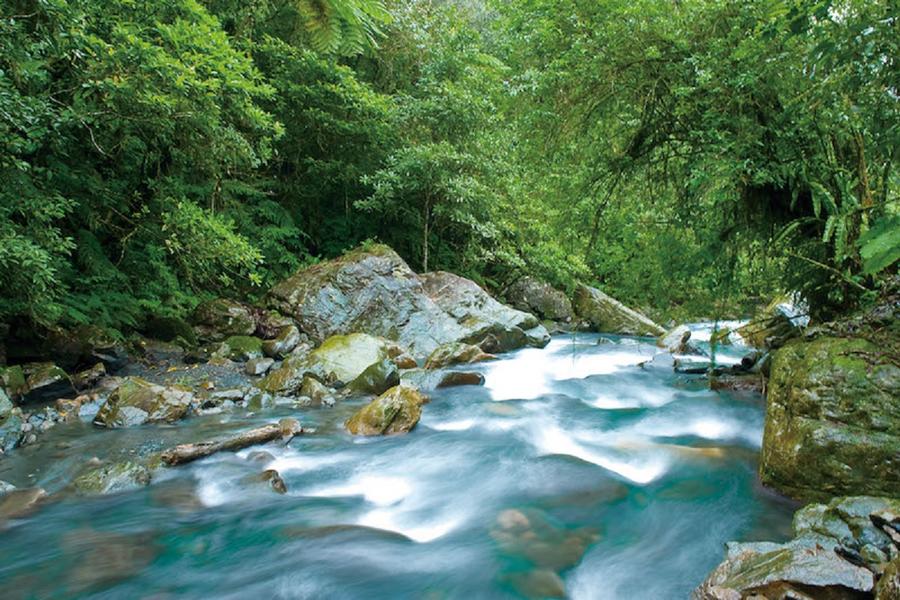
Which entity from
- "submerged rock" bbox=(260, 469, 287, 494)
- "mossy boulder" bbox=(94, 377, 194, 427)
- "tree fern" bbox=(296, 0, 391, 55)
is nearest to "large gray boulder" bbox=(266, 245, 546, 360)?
"mossy boulder" bbox=(94, 377, 194, 427)

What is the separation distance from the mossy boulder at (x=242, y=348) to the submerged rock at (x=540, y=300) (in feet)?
29.6

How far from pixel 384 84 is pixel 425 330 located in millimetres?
8172

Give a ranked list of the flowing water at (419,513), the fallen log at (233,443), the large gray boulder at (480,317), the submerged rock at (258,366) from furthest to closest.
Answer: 1. the large gray boulder at (480,317)
2. the submerged rock at (258,366)
3. the fallen log at (233,443)
4. the flowing water at (419,513)

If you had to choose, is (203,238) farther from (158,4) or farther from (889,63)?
(889,63)

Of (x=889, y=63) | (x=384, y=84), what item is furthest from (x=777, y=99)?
(x=384, y=84)

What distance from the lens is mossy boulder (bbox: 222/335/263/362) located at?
340 inches

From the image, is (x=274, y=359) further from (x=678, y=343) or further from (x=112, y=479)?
(x=678, y=343)

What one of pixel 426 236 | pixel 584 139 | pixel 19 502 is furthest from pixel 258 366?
pixel 426 236

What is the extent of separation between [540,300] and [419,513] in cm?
1240

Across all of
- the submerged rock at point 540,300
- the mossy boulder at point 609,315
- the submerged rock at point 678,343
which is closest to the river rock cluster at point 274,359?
the submerged rock at point 678,343

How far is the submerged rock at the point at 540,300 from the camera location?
1590 cm

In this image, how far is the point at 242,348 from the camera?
349 inches

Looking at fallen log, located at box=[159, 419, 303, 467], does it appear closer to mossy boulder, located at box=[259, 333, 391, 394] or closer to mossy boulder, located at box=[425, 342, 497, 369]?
mossy boulder, located at box=[259, 333, 391, 394]

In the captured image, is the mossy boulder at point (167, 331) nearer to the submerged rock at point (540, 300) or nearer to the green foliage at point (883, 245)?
the green foliage at point (883, 245)
